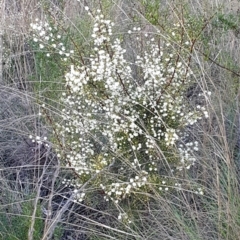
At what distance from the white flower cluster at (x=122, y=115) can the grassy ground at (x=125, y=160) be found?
0.04 m

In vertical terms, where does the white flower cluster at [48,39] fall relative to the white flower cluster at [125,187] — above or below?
above

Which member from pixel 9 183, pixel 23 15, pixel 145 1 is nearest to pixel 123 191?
pixel 9 183

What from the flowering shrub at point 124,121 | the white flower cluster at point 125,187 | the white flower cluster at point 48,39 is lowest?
the white flower cluster at point 125,187

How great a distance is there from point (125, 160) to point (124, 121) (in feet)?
0.45

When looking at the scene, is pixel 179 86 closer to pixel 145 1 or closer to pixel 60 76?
pixel 145 1

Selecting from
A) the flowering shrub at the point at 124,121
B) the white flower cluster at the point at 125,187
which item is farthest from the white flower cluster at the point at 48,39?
the white flower cluster at the point at 125,187

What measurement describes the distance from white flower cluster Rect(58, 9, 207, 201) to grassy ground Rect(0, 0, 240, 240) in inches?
1.4

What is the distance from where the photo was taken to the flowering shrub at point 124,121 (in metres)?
1.90

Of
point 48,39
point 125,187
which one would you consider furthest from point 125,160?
point 48,39

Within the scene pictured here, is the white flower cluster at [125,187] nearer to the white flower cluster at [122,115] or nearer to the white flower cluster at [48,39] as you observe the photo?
the white flower cluster at [122,115]

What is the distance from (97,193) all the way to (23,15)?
1.37m

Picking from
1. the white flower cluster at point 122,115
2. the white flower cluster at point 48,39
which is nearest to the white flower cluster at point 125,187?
the white flower cluster at point 122,115

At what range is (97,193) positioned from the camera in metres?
2.06

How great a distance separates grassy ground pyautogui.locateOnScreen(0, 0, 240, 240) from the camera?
1827mm
